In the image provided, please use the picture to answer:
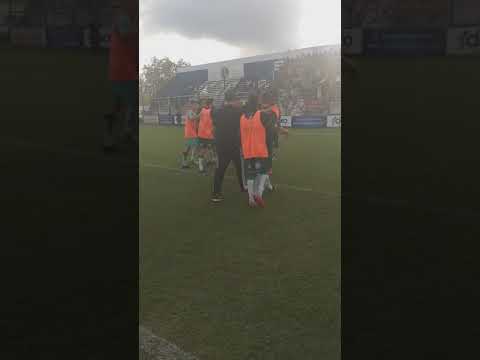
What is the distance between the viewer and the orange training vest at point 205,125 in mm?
3789

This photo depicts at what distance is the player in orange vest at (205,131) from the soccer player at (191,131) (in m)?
0.07

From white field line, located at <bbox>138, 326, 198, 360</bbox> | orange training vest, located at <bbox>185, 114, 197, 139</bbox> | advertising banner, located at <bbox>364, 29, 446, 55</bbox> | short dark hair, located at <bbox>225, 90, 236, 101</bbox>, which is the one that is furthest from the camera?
advertising banner, located at <bbox>364, 29, 446, 55</bbox>

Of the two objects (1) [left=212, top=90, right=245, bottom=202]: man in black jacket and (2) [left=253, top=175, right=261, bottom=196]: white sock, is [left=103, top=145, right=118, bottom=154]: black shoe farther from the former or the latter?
(2) [left=253, top=175, right=261, bottom=196]: white sock

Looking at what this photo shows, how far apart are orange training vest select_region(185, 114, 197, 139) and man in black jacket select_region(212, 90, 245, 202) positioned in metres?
1.14

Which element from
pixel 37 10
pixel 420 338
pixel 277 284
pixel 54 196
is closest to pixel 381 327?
pixel 420 338

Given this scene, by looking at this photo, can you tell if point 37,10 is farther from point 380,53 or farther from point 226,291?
point 226,291

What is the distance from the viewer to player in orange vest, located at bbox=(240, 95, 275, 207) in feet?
9.33

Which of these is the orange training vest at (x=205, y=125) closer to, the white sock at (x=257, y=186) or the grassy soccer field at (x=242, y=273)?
the grassy soccer field at (x=242, y=273)

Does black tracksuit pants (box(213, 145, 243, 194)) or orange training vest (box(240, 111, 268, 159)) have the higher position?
orange training vest (box(240, 111, 268, 159))

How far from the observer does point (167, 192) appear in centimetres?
405

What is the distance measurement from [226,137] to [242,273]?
4.07 ft

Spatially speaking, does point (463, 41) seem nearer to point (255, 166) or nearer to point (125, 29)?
point (125, 29)

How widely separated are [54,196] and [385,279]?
7.49ft

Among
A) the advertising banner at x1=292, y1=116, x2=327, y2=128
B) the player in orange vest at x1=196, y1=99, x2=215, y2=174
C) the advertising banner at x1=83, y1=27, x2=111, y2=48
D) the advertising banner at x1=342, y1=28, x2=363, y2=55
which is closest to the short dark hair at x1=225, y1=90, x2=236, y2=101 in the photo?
the player in orange vest at x1=196, y1=99, x2=215, y2=174
